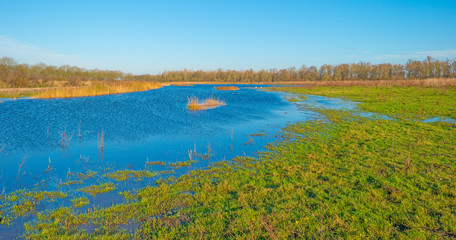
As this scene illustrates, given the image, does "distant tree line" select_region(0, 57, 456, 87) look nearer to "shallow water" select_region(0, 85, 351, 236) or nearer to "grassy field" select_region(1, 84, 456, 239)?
"shallow water" select_region(0, 85, 351, 236)

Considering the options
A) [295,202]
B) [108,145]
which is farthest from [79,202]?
[108,145]

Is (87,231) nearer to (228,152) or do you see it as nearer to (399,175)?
(228,152)

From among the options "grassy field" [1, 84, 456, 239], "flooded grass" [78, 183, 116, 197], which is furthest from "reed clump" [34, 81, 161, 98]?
"grassy field" [1, 84, 456, 239]

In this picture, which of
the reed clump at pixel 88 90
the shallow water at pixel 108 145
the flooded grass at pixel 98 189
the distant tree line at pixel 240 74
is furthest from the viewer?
the distant tree line at pixel 240 74

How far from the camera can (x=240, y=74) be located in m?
127

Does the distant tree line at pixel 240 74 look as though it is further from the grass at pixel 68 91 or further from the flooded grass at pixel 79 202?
the flooded grass at pixel 79 202

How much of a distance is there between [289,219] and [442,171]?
5.93m

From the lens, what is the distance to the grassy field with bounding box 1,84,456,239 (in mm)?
4570

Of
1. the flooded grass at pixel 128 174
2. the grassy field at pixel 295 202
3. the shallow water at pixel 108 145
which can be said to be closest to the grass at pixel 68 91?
the shallow water at pixel 108 145

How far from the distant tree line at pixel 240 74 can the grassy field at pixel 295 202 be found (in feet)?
165

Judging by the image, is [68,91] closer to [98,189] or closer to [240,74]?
[98,189]

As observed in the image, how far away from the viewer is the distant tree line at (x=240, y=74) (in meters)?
50.0

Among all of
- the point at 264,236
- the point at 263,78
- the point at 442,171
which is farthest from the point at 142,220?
the point at 263,78

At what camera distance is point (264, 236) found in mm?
4375
